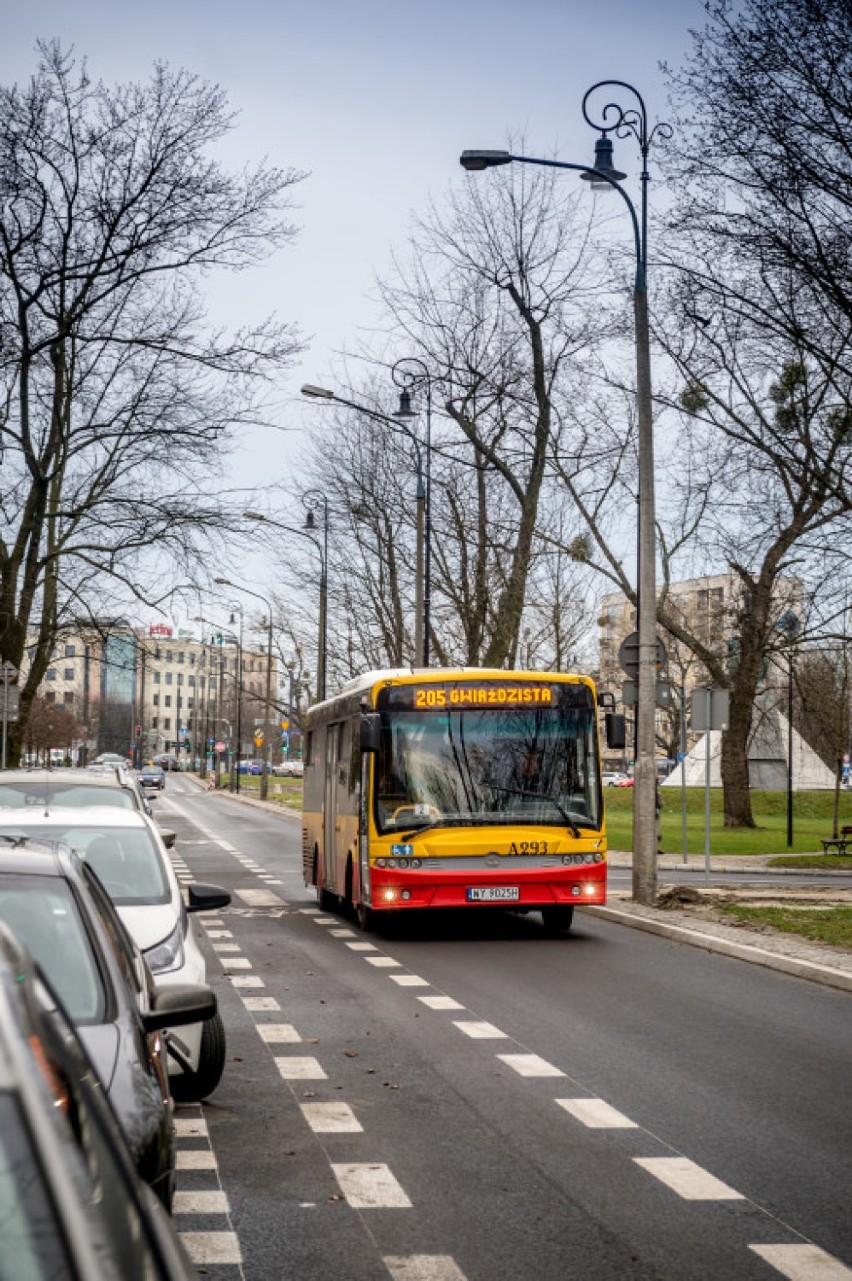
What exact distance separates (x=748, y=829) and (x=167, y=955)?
45.7 meters

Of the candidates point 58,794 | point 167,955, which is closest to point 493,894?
point 58,794

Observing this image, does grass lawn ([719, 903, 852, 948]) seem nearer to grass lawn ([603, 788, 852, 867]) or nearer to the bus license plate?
the bus license plate

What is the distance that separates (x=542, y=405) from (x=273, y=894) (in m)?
16.0

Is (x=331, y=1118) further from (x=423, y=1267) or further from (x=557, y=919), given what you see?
(x=557, y=919)

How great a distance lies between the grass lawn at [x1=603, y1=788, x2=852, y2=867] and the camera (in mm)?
43406

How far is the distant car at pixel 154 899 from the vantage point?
8.61 metres

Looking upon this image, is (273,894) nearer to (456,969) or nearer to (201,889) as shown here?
(456,969)

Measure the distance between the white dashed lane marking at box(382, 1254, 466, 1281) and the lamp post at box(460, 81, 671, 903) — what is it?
16.6m

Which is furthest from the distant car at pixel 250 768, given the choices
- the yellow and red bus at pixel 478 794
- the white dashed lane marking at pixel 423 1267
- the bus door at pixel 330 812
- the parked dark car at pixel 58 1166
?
the parked dark car at pixel 58 1166

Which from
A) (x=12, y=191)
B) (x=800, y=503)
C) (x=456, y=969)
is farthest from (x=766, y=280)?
(x=800, y=503)

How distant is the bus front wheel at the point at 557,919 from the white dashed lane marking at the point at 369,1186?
12424 mm

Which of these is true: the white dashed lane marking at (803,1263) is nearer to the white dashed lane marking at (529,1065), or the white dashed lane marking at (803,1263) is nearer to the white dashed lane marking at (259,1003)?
the white dashed lane marking at (529,1065)

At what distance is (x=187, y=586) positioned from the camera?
95.0ft

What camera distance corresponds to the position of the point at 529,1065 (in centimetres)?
1033
